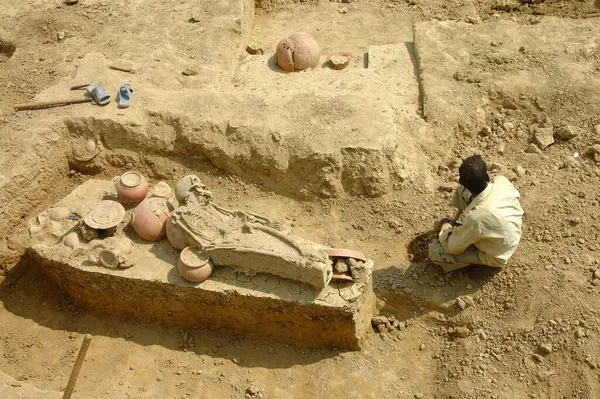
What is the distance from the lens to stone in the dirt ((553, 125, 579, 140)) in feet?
22.8

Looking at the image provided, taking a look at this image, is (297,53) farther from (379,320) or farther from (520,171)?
(379,320)

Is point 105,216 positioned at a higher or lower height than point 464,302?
higher

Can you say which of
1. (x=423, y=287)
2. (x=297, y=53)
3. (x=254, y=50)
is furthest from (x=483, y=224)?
(x=254, y=50)

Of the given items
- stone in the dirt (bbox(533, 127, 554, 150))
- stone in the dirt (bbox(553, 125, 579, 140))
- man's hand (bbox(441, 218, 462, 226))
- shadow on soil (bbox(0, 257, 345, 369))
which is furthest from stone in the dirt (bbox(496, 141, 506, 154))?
shadow on soil (bbox(0, 257, 345, 369))

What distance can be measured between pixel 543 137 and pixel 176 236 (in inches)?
183

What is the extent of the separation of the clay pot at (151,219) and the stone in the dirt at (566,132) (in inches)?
190

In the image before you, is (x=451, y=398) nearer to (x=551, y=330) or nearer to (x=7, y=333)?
(x=551, y=330)

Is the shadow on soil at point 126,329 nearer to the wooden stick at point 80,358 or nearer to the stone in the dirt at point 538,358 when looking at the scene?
the wooden stick at point 80,358

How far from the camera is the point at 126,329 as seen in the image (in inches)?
247

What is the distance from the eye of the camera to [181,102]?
7.45m

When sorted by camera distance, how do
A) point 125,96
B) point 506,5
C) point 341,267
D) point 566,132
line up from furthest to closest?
1. point 506,5
2. point 125,96
3. point 566,132
4. point 341,267

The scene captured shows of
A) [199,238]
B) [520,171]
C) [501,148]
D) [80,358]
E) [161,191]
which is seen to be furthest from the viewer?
[501,148]

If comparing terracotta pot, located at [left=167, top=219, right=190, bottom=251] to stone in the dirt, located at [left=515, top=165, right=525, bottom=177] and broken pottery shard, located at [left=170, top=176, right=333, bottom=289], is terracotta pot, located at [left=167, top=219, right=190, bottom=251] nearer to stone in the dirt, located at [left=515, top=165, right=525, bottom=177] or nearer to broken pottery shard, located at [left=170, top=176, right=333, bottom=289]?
broken pottery shard, located at [left=170, top=176, right=333, bottom=289]

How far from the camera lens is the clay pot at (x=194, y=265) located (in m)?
5.47
